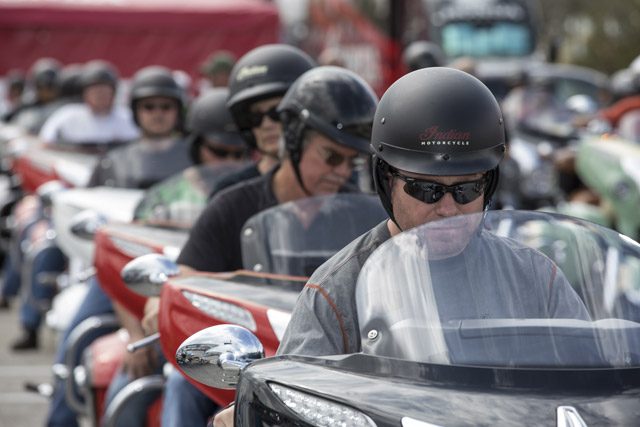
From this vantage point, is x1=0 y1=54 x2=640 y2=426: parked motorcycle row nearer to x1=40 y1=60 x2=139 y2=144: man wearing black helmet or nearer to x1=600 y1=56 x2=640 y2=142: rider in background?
x1=40 y1=60 x2=139 y2=144: man wearing black helmet

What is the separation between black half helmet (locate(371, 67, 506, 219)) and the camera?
3.24 metres

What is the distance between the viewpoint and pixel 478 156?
328cm

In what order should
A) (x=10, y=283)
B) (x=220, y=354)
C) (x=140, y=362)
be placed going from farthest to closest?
1. (x=10, y=283)
2. (x=140, y=362)
3. (x=220, y=354)

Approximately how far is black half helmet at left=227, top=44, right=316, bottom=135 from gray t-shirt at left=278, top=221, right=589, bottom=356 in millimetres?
2667

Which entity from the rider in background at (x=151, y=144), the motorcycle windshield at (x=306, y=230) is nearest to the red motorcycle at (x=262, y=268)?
the motorcycle windshield at (x=306, y=230)

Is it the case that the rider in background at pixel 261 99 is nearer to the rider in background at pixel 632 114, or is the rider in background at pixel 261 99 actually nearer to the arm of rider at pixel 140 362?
the arm of rider at pixel 140 362

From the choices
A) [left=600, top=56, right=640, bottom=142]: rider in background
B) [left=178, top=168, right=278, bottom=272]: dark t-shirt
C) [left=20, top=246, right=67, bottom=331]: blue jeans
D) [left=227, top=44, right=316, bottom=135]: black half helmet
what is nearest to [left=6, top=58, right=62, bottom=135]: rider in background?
[left=20, top=246, right=67, bottom=331]: blue jeans

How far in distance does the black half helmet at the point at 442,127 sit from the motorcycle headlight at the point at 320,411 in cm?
73

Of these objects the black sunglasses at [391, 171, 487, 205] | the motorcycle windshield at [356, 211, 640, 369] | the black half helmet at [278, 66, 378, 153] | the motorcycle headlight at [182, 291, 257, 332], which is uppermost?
the black half helmet at [278, 66, 378, 153]

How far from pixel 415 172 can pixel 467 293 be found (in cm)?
49

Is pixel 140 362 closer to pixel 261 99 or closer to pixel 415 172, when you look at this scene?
pixel 261 99

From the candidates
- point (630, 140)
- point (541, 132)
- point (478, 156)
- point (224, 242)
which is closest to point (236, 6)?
point (541, 132)

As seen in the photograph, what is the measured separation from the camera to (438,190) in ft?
10.7

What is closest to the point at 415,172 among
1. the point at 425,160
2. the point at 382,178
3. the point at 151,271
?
the point at 425,160
